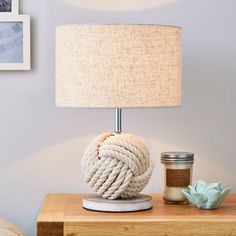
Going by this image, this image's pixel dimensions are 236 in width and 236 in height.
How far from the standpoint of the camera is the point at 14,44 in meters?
2.07

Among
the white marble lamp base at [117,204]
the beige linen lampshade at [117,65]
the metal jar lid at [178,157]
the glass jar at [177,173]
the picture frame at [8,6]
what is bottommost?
the white marble lamp base at [117,204]

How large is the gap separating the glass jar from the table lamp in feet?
0.33

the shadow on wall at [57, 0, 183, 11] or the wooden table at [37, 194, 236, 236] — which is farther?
the shadow on wall at [57, 0, 183, 11]

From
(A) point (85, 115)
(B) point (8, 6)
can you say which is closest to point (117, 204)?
(A) point (85, 115)

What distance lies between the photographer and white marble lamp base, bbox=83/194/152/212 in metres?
1.70

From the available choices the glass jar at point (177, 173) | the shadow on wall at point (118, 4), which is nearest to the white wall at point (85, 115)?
the shadow on wall at point (118, 4)

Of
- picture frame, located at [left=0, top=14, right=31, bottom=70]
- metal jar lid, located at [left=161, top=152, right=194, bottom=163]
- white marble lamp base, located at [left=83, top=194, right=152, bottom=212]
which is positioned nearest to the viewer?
white marble lamp base, located at [left=83, top=194, right=152, bottom=212]

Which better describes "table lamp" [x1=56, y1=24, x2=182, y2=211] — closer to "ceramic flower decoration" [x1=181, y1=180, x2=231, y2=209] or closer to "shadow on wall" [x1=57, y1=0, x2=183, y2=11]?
"ceramic flower decoration" [x1=181, y1=180, x2=231, y2=209]

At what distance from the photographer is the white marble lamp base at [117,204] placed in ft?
5.57

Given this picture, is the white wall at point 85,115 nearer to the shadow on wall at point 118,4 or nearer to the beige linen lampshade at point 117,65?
the shadow on wall at point 118,4

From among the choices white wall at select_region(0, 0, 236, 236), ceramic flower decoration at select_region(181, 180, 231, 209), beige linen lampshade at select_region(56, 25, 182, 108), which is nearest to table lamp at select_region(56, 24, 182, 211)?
beige linen lampshade at select_region(56, 25, 182, 108)

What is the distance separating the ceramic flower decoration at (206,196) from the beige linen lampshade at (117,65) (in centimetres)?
27

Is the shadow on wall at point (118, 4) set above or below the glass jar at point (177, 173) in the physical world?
above

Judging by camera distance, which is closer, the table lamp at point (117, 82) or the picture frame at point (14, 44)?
the table lamp at point (117, 82)
